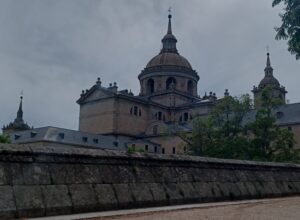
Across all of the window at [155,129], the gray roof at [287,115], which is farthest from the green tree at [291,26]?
the window at [155,129]

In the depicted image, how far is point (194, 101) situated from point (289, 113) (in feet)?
71.4

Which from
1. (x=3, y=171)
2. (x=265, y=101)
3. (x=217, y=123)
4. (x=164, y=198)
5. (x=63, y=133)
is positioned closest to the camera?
(x=3, y=171)

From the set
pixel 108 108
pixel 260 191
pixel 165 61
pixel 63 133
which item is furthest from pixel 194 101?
pixel 260 191

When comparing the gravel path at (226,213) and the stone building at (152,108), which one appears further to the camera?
the stone building at (152,108)

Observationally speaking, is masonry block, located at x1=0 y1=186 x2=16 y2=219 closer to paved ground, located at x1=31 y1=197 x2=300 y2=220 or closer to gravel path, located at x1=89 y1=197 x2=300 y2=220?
paved ground, located at x1=31 y1=197 x2=300 y2=220

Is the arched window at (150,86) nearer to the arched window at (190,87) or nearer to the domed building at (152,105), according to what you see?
the domed building at (152,105)

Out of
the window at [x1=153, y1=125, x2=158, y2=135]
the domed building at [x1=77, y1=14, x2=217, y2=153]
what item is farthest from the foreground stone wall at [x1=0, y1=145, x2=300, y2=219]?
the window at [x1=153, y1=125, x2=158, y2=135]

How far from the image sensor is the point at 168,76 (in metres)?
79.3

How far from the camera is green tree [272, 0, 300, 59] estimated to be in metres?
9.75

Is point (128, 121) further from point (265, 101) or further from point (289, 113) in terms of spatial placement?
point (265, 101)

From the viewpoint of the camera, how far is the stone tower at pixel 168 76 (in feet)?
260

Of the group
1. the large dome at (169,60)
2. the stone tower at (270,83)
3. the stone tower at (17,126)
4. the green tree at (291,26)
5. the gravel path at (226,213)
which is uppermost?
the large dome at (169,60)

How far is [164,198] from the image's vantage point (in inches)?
289

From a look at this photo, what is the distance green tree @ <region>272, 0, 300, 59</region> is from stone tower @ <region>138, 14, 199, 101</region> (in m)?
67.7
